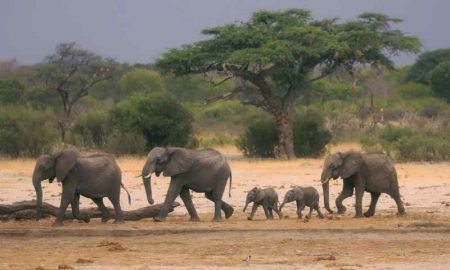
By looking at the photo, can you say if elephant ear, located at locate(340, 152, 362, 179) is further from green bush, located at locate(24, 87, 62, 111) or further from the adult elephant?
green bush, located at locate(24, 87, 62, 111)

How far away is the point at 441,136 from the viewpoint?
39.7 meters

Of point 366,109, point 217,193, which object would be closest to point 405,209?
point 217,193

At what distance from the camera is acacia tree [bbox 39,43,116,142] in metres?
52.5

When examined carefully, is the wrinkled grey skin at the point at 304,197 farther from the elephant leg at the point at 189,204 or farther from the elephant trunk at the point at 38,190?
the elephant trunk at the point at 38,190

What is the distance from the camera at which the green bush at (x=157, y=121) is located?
40.6 metres

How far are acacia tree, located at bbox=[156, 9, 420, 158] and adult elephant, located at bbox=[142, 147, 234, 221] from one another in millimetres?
19318

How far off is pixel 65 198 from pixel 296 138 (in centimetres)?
2410

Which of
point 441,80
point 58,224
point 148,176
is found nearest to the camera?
point 58,224

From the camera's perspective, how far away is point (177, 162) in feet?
60.8

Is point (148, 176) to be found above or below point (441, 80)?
below

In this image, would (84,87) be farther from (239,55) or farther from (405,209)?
(405,209)

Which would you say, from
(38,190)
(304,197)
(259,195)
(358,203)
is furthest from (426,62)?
(38,190)

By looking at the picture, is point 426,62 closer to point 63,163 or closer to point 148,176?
point 148,176

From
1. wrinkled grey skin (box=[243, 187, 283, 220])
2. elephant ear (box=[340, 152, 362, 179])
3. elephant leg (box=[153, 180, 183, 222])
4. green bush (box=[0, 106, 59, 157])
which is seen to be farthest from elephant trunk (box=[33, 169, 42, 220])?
green bush (box=[0, 106, 59, 157])
